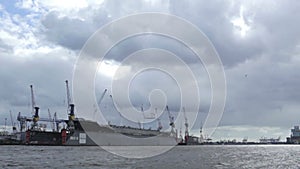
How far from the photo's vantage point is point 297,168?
81062 millimetres

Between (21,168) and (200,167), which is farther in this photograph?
(200,167)

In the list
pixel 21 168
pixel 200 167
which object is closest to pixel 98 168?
pixel 21 168

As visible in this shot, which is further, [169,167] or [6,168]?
[169,167]

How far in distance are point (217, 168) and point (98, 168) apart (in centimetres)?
2251

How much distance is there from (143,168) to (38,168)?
17.5m

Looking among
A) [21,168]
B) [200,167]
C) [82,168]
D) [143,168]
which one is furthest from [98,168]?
[200,167]

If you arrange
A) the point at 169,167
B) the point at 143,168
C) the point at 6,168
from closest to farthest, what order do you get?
the point at 6,168
the point at 143,168
the point at 169,167

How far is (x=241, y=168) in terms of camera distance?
80.0m

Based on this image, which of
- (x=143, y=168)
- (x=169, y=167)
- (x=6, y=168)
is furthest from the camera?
(x=169, y=167)

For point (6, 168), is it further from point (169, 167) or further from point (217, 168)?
point (217, 168)

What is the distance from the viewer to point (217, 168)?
→ 7875 cm

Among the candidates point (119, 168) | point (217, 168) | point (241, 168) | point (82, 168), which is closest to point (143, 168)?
point (119, 168)

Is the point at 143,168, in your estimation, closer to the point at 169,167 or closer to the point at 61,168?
the point at 169,167

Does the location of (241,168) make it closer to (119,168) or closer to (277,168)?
(277,168)
